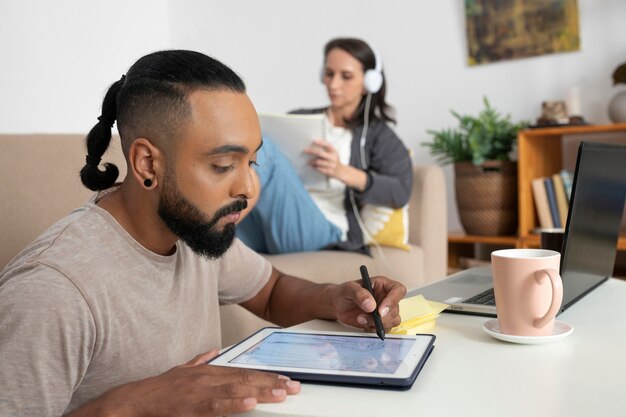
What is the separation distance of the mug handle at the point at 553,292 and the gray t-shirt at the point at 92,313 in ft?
1.57

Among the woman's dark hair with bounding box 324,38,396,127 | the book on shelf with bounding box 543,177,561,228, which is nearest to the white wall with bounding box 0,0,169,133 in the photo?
the woman's dark hair with bounding box 324,38,396,127

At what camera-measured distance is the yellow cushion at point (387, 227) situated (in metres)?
2.24

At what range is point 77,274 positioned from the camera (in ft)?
2.50

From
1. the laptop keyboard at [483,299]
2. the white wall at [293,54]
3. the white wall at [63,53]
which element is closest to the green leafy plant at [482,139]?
the white wall at [293,54]

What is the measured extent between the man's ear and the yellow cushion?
1.44 m

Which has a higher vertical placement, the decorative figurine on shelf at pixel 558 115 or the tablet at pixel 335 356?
the decorative figurine on shelf at pixel 558 115

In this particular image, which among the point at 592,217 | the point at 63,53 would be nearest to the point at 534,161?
the point at 592,217

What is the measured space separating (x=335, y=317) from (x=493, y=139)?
2.14 meters

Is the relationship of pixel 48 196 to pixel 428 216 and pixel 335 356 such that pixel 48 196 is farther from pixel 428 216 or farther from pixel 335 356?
pixel 428 216

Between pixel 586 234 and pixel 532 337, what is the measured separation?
0.79 feet

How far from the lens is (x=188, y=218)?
87cm

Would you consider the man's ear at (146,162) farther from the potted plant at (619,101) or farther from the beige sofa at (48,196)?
the potted plant at (619,101)

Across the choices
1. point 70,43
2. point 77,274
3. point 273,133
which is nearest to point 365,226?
point 273,133

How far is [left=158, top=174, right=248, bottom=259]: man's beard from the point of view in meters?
0.87
